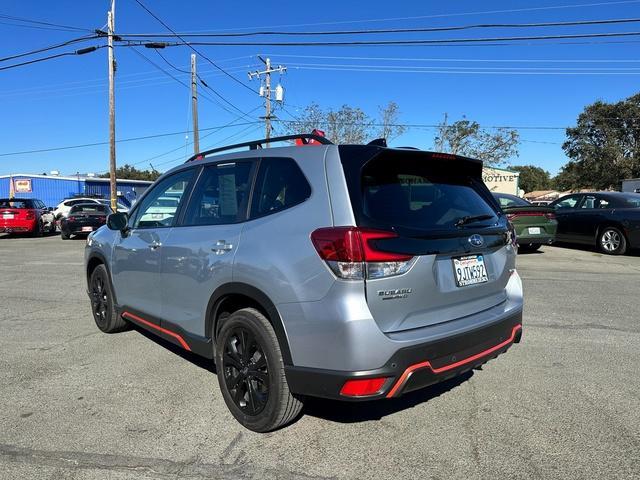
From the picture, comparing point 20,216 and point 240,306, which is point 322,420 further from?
point 20,216

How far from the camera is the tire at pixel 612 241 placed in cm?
1202

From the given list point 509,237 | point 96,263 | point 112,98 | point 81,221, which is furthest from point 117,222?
point 112,98

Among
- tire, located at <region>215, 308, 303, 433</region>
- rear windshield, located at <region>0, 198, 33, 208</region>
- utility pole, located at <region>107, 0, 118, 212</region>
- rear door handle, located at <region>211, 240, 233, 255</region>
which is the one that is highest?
utility pole, located at <region>107, 0, 118, 212</region>

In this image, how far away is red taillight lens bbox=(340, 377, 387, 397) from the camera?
9.00 ft

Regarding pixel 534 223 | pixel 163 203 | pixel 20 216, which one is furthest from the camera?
pixel 20 216

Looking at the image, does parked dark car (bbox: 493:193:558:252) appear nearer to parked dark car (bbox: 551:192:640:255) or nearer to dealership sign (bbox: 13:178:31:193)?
parked dark car (bbox: 551:192:640:255)

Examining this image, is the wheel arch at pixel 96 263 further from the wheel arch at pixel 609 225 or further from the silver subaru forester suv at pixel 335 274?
the wheel arch at pixel 609 225

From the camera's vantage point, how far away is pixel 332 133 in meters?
36.0

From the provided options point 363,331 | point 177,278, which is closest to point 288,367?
point 363,331

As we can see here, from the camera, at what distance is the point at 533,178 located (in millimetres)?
119438

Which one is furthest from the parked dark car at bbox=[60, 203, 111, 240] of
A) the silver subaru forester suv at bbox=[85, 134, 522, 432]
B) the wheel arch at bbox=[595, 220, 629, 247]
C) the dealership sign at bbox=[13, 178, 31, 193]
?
the dealership sign at bbox=[13, 178, 31, 193]

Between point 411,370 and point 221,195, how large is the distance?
1897 millimetres

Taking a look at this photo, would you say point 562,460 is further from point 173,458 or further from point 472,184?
point 173,458

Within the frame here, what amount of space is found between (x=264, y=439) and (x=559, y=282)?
22.7ft
